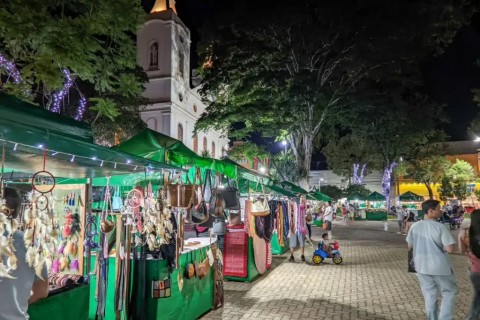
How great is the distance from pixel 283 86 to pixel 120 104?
9376 millimetres

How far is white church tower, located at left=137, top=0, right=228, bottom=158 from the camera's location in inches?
1340

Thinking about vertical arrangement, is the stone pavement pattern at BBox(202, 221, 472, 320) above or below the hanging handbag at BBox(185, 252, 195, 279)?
below

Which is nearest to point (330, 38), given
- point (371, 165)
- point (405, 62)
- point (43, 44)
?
point (405, 62)

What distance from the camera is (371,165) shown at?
49.1 m

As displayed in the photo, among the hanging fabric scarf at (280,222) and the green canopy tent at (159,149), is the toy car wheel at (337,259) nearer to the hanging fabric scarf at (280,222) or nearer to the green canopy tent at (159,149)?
the hanging fabric scarf at (280,222)

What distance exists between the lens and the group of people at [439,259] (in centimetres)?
489

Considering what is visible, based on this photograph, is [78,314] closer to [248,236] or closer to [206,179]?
[206,179]

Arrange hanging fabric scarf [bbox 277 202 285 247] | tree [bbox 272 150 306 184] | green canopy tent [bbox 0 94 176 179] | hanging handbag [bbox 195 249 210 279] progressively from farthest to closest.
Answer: tree [bbox 272 150 306 184]
hanging fabric scarf [bbox 277 202 285 247]
hanging handbag [bbox 195 249 210 279]
green canopy tent [bbox 0 94 176 179]

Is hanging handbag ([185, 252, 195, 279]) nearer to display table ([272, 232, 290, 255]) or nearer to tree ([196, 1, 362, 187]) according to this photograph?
display table ([272, 232, 290, 255])

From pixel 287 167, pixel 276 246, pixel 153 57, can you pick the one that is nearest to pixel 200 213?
pixel 276 246

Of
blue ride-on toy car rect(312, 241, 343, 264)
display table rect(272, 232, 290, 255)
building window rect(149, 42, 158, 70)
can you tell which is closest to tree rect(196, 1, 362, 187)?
display table rect(272, 232, 290, 255)

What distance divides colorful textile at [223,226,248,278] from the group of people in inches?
175

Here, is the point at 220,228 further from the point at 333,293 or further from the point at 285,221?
the point at 285,221

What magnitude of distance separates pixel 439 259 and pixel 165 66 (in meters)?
32.7
